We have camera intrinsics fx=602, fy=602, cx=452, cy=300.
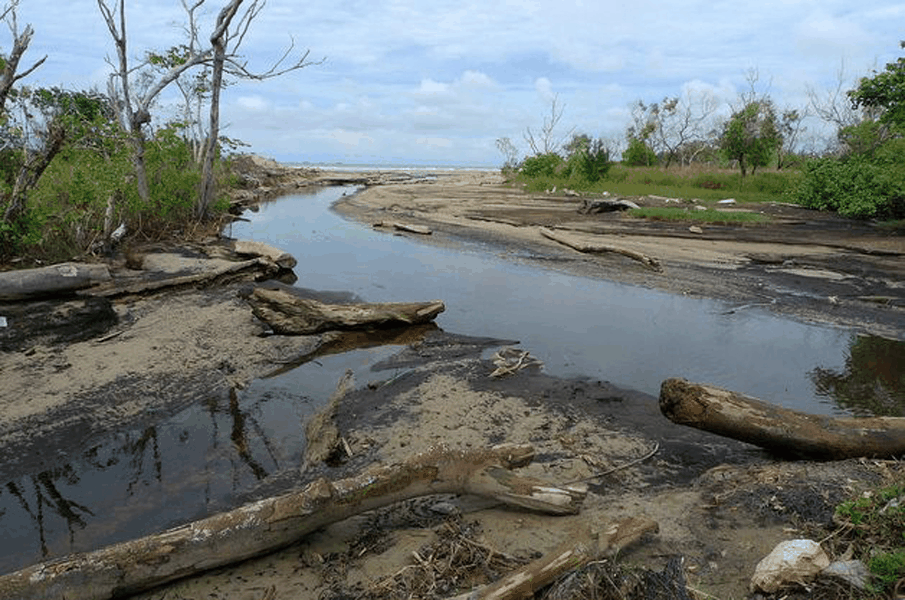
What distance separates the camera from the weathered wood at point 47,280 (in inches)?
378

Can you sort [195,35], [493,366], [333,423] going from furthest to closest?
[195,35] < [493,366] < [333,423]

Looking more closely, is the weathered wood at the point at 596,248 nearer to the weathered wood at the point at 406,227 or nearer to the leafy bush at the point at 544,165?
the weathered wood at the point at 406,227

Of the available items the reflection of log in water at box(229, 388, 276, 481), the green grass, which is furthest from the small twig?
the green grass

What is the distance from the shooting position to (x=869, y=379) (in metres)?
7.44

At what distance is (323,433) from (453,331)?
13.3 ft

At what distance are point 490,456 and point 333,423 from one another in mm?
2144

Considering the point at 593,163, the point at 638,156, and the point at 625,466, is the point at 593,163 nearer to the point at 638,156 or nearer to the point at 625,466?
the point at 638,156

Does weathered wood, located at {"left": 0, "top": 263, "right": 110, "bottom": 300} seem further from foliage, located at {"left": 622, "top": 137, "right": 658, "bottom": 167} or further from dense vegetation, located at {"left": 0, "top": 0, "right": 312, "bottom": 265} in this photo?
foliage, located at {"left": 622, "top": 137, "right": 658, "bottom": 167}

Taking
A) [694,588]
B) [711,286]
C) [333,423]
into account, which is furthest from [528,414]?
[711,286]

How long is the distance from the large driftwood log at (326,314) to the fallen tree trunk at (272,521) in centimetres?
483

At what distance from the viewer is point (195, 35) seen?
18.7 m

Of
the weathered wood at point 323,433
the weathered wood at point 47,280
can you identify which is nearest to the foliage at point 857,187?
the weathered wood at point 323,433

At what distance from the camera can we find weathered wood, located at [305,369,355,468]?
5.20m

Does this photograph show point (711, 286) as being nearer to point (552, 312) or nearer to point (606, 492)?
point (552, 312)
